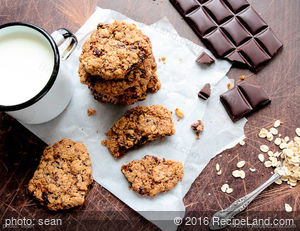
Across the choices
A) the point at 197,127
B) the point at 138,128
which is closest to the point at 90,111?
the point at 138,128

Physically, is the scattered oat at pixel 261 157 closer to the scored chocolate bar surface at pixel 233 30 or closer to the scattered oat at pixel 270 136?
the scattered oat at pixel 270 136

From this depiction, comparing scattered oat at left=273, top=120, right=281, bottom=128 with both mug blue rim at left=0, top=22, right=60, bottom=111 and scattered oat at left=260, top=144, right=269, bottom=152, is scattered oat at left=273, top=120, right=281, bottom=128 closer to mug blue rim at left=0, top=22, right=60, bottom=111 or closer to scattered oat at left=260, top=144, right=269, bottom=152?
scattered oat at left=260, top=144, right=269, bottom=152

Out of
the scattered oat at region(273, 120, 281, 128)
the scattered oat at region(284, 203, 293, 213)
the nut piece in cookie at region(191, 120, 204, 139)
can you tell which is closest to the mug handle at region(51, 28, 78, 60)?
the nut piece in cookie at region(191, 120, 204, 139)

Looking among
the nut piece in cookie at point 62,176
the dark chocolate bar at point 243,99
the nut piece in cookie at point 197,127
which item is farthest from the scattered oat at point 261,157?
the nut piece in cookie at point 62,176

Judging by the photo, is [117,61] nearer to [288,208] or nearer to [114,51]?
[114,51]

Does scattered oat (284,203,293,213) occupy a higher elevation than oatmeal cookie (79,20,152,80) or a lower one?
lower

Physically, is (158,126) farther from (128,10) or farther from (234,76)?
(128,10)
